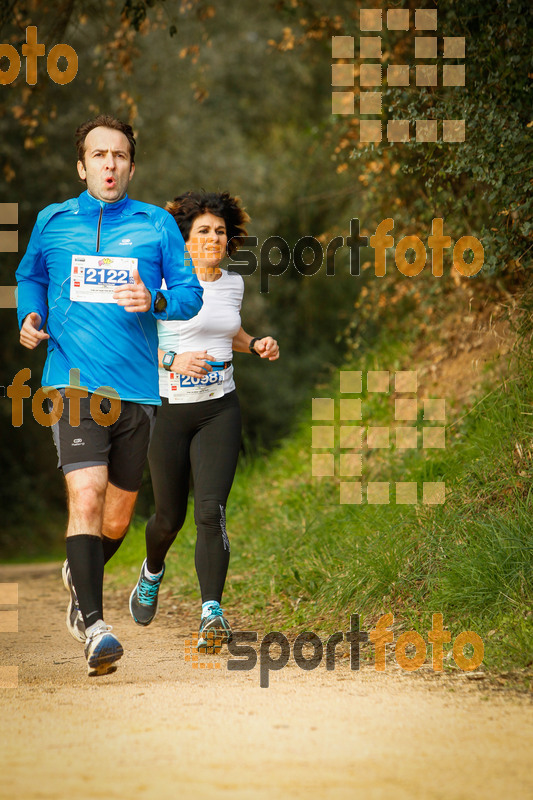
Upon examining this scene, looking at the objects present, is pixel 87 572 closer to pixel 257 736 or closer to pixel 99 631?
pixel 99 631

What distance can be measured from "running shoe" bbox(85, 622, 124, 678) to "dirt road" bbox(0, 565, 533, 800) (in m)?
0.10

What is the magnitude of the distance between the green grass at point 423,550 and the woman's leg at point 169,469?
3.25 feet

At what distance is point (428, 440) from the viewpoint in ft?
25.8

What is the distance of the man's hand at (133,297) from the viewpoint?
475cm

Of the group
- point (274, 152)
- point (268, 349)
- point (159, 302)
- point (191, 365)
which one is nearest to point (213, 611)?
point (191, 365)

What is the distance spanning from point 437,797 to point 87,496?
232 cm

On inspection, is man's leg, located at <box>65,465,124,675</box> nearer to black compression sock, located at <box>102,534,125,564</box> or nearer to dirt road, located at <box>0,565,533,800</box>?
dirt road, located at <box>0,565,533,800</box>

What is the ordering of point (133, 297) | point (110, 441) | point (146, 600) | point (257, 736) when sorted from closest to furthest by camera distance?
point (257, 736)
point (133, 297)
point (110, 441)
point (146, 600)

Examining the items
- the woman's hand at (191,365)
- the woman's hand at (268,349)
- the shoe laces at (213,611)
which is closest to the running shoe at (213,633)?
the shoe laces at (213,611)

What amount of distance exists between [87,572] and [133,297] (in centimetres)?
131

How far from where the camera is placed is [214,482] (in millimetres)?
5520

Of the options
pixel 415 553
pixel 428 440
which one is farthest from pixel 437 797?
pixel 428 440

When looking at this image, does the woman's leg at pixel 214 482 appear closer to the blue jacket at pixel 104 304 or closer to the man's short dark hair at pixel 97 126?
the blue jacket at pixel 104 304

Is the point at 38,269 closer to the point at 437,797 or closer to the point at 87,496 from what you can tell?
the point at 87,496
